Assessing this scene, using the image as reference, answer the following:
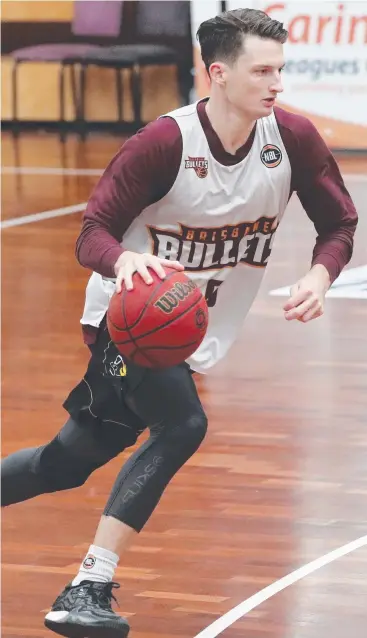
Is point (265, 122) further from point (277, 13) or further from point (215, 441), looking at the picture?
point (277, 13)

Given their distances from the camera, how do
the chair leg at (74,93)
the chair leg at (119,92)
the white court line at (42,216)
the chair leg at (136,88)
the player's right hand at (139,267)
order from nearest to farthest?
the player's right hand at (139,267) < the white court line at (42,216) < the chair leg at (136,88) < the chair leg at (119,92) < the chair leg at (74,93)

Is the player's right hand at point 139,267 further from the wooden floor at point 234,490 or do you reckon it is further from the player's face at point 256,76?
the wooden floor at point 234,490

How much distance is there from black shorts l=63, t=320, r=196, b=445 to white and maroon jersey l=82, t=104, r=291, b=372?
0.13 metres

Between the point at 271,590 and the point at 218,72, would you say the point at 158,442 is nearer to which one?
the point at 271,590

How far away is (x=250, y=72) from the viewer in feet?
10.9

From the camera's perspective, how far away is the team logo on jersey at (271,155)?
347cm

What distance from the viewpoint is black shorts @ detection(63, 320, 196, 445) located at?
330cm

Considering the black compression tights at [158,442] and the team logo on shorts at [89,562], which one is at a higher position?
the black compression tights at [158,442]

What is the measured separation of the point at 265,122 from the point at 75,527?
4.70 feet

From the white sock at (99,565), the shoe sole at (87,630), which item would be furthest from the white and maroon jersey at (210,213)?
the shoe sole at (87,630)

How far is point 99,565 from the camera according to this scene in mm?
3205

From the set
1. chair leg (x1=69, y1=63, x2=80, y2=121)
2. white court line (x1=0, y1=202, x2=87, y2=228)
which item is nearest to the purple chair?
chair leg (x1=69, y1=63, x2=80, y2=121)

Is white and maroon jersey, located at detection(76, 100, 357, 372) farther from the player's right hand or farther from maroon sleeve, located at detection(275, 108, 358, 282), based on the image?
the player's right hand

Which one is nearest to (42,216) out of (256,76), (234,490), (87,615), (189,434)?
(234,490)
